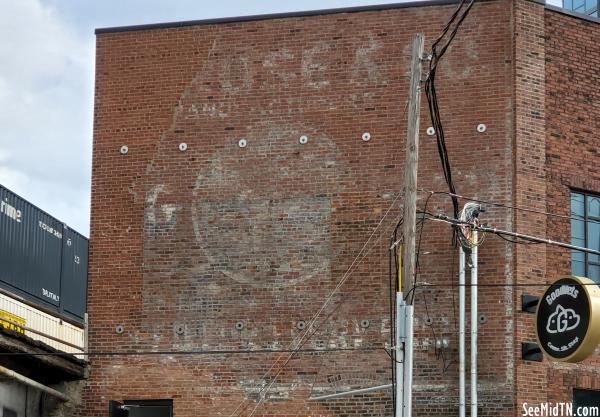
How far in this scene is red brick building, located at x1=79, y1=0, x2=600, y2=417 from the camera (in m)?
23.9

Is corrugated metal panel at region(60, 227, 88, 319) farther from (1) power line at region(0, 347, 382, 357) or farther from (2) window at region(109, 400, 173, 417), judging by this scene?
(2) window at region(109, 400, 173, 417)

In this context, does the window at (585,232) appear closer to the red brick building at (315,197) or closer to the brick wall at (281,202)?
the red brick building at (315,197)

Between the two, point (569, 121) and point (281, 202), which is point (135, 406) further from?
point (569, 121)

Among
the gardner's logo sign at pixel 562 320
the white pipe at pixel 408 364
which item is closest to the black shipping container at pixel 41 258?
the white pipe at pixel 408 364

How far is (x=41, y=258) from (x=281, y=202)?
20.4ft

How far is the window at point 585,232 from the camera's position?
2458 cm

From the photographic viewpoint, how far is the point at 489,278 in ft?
77.6

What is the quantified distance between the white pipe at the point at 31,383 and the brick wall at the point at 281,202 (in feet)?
1.87

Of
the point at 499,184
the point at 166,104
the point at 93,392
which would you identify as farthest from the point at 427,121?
the point at 93,392

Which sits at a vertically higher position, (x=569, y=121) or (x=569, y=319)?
(x=569, y=121)

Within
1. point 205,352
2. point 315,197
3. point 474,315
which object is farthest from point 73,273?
point 474,315

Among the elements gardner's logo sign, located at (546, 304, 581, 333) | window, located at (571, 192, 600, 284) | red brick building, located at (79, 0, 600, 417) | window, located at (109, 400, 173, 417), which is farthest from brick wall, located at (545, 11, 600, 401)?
window, located at (109, 400, 173, 417)

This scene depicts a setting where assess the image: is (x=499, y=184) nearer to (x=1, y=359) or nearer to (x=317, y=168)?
(x=317, y=168)

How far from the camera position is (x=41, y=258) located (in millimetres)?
28016
